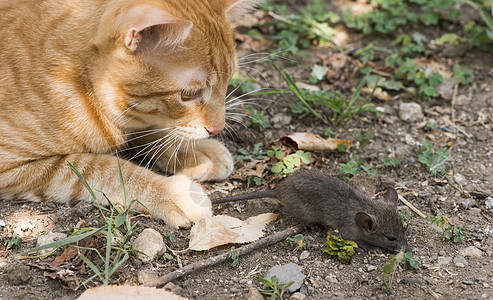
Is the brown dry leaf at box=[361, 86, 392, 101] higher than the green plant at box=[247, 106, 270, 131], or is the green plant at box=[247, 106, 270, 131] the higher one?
the green plant at box=[247, 106, 270, 131]

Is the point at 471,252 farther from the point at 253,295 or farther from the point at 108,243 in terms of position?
the point at 108,243

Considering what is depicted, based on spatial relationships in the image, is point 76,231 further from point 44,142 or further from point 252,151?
point 252,151

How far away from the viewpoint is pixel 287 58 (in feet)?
17.7

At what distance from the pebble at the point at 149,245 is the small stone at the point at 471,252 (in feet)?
6.16

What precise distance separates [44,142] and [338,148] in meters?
2.22

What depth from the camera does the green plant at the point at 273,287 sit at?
2.92m

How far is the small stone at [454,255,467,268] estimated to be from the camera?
322cm

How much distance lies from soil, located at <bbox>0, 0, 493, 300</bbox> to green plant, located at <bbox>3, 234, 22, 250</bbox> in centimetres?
3

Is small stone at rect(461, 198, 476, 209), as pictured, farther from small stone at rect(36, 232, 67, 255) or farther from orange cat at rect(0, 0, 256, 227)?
small stone at rect(36, 232, 67, 255)

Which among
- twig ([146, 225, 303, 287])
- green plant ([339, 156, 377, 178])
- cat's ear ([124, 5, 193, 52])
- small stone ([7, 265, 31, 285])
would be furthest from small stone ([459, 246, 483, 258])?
small stone ([7, 265, 31, 285])

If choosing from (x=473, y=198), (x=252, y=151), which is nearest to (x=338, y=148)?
(x=252, y=151)

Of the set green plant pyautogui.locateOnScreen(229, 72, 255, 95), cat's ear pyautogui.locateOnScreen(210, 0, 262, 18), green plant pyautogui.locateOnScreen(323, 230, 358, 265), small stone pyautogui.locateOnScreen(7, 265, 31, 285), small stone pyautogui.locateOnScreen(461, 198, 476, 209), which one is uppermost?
cat's ear pyautogui.locateOnScreen(210, 0, 262, 18)

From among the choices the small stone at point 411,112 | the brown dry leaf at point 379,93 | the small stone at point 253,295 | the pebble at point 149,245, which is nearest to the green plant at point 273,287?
the small stone at point 253,295

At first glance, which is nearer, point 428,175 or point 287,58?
point 428,175
